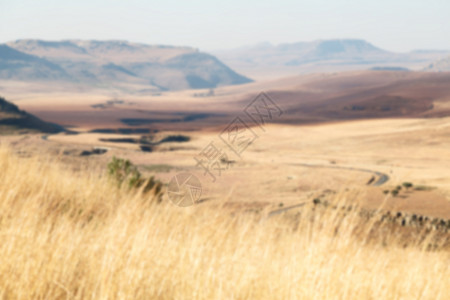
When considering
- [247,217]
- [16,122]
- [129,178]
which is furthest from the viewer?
[16,122]

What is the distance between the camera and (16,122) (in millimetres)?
57750

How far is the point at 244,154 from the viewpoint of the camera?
47.9 metres

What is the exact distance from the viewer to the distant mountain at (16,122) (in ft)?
181

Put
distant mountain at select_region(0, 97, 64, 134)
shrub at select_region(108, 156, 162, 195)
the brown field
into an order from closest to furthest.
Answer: the brown field → shrub at select_region(108, 156, 162, 195) → distant mountain at select_region(0, 97, 64, 134)

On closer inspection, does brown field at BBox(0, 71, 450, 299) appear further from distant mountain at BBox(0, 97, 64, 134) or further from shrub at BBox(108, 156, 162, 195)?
distant mountain at BBox(0, 97, 64, 134)

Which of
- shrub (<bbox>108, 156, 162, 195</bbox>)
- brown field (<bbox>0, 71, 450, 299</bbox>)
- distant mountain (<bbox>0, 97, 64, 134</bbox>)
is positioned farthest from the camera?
distant mountain (<bbox>0, 97, 64, 134</bbox>)

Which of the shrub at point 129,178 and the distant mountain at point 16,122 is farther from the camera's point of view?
the distant mountain at point 16,122

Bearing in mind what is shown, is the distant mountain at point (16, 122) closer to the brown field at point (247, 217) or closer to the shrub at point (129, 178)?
the brown field at point (247, 217)

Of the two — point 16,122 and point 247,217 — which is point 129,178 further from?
point 16,122

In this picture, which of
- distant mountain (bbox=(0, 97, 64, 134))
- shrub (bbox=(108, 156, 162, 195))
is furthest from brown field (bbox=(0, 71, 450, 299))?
distant mountain (bbox=(0, 97, 64, 134))

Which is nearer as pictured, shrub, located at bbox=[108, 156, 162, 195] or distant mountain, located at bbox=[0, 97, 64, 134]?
shrub, located at bbox=[108, 156, 162, 195]

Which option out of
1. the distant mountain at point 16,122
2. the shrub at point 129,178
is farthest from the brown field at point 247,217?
the distant mountain at point 16,122

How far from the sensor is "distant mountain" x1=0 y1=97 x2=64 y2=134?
55.3 m

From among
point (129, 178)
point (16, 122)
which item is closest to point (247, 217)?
point (129, 178)
